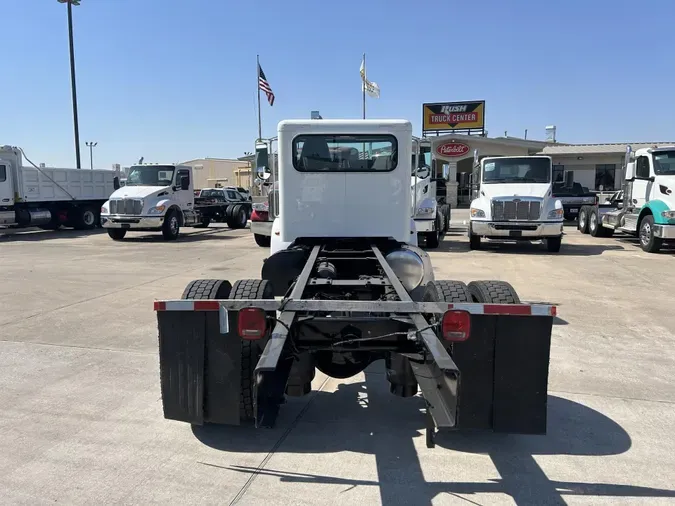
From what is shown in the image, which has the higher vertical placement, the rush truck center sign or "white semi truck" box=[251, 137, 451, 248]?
the rush truck center sign

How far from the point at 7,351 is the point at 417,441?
444 centimetres

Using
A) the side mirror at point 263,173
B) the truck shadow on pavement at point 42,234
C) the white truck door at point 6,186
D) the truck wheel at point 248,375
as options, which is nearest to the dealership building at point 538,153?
the truck shadow on pavement at point 42,234

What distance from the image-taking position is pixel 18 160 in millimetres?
19438

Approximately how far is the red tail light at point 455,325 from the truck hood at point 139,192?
16.1 m

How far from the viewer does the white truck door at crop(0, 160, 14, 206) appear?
18.9 m

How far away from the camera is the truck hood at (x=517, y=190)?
13727 mm

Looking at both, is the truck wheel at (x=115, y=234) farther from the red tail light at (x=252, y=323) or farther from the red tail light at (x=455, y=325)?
the red tail light at (x=455, y=325)

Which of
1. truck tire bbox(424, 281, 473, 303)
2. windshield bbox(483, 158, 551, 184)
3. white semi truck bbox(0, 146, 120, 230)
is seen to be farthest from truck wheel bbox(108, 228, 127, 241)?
truck tire bbox(424, 281, 473, 303)

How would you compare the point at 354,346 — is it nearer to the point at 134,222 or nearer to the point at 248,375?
the point at 248,375

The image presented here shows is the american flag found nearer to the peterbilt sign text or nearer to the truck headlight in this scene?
the peterbilt sign text

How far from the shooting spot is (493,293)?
3736mm

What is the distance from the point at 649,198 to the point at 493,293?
1202cm

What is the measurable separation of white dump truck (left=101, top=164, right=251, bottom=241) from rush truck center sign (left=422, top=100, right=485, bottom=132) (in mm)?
22455

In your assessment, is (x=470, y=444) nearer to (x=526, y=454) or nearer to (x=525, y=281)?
(x=526, y=454)
